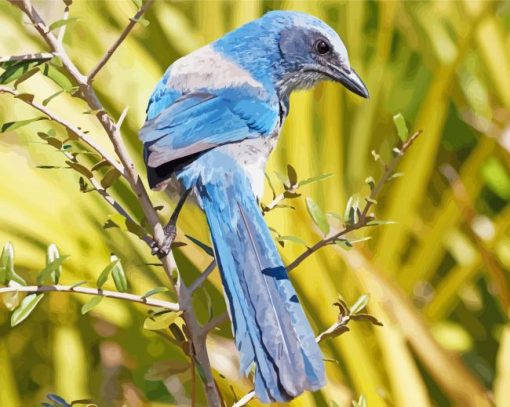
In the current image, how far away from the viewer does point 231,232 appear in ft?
3.51

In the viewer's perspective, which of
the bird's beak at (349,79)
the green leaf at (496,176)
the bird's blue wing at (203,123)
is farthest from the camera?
the green leaf at (496,176)

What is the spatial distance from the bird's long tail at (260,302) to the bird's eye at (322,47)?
398 mm

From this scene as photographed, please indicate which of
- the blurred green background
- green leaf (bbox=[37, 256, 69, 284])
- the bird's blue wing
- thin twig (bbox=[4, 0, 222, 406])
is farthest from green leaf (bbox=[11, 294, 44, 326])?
the blurred green background

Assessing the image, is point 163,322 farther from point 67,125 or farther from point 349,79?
point 349,79

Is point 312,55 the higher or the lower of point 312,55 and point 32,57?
the lower

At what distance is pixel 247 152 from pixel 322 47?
283 mm

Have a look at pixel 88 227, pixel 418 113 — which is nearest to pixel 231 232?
pixel 88 227

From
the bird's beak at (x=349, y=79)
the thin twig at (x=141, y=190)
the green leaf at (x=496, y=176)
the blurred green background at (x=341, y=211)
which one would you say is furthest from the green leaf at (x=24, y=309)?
the green leaf at (x=496, y=176)

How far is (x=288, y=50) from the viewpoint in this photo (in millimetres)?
1506

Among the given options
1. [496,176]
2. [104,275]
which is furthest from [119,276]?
[496,176]

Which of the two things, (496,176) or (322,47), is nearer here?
(322,47)

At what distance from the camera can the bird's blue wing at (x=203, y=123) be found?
3.81 ft

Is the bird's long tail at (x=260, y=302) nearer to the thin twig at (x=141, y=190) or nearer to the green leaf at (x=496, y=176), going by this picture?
the thin twig at (x=141, y=190)

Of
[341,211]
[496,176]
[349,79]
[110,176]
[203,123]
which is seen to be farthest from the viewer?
[496,176]
